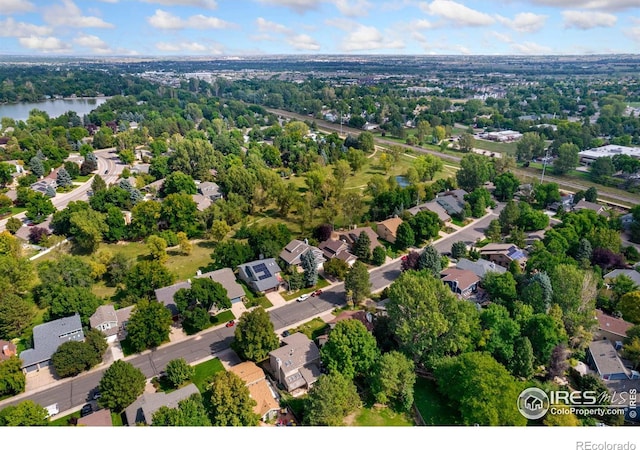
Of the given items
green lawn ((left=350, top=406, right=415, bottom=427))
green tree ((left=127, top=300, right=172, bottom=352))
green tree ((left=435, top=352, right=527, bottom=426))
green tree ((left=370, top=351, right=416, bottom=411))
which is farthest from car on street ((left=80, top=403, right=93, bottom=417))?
green tree ((left=435, top=352, right=527, bottom=426))

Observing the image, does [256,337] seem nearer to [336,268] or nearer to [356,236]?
[336,268]

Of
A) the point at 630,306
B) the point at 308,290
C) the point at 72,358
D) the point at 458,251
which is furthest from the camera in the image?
the point at 458,251

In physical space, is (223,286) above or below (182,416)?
below

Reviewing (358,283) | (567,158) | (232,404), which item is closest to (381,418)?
(232,404)

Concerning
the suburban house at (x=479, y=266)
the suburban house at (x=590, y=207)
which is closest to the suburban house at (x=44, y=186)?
the suburban house at (x=479, y=266)

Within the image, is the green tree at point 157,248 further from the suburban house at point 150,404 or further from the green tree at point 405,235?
the green tree at point 405,235
